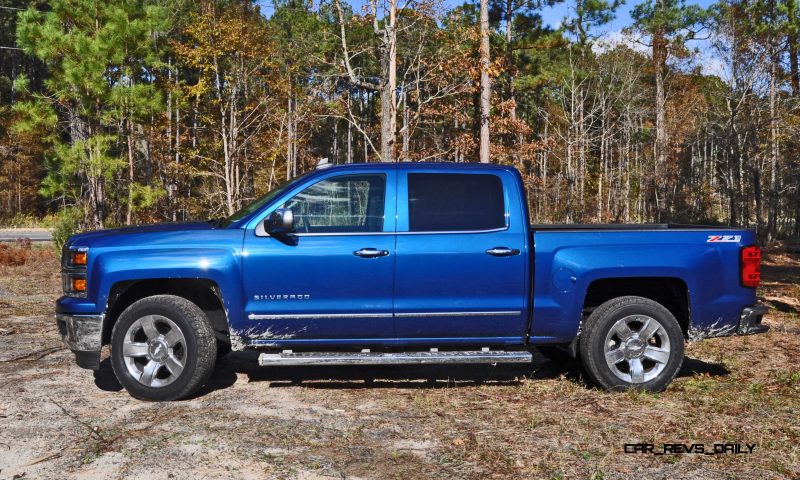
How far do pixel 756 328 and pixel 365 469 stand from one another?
3.67 m

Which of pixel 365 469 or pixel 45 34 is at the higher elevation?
pixel 45 34

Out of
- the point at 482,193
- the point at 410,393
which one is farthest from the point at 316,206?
the point at 410,393

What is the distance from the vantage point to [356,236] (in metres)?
5.59

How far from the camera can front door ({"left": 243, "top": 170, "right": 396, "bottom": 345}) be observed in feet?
18.1

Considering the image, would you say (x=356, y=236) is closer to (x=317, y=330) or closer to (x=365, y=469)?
(x=317, y=330)

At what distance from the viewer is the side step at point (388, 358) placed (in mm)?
5430

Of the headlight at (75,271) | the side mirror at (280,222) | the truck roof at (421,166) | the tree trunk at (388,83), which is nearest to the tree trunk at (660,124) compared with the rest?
the tree trunk at (388,83)

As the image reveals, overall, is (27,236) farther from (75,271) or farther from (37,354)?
(75,271)

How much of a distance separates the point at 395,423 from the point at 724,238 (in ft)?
10.3

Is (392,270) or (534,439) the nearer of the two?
(534,439)

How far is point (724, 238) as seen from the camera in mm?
5789

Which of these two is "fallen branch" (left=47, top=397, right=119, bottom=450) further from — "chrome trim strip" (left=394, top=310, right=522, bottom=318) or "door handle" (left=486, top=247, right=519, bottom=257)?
"door handle" (left=486, top=247, right=519, bottom=257)

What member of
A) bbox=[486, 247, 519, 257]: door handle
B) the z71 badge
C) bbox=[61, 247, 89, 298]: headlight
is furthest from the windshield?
the z71 badge

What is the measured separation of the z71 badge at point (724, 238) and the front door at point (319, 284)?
2.67m
